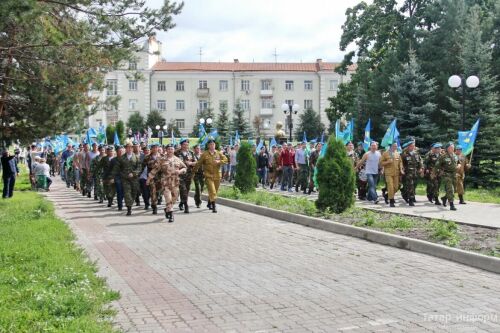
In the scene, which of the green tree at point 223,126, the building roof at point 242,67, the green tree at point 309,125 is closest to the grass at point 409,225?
the green tree at point 223,126

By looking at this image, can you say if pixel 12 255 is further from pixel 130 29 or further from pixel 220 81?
pixel 220 81

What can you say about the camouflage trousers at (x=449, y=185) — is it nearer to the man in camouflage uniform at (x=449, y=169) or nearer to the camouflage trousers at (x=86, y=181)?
the man in camouflage uniform at (x=449, y=169)

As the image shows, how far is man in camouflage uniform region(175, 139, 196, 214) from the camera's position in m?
15.2

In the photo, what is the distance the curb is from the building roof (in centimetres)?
7163

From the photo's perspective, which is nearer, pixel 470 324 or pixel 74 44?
pixel 470 324

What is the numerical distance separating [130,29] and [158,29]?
755 mm

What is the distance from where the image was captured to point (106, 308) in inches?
225

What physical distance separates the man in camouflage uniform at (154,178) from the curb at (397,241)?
268 cm

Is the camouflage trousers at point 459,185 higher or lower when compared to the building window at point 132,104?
lower

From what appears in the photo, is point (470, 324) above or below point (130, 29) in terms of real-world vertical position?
below

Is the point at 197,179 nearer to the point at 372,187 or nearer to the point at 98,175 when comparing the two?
the point at 98,175

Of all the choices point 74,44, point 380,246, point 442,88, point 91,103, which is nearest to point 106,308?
point 380,246

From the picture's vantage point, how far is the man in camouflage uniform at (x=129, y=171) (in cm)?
1481

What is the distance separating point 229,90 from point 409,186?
71.1 meters
